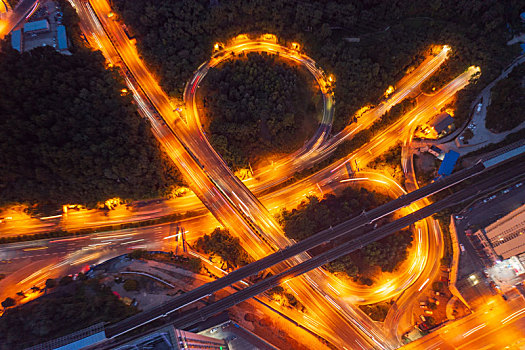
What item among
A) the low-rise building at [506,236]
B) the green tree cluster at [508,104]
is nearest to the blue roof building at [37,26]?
the green tree cluster at [508,104]

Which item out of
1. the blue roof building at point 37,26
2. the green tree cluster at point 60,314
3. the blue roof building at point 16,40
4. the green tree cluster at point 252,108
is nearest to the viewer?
the green tree cluster at point 60,314

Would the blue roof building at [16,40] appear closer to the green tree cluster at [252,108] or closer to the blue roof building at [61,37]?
the blue roof building at [61,37]

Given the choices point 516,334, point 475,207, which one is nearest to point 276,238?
point 475,207

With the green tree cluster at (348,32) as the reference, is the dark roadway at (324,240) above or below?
below

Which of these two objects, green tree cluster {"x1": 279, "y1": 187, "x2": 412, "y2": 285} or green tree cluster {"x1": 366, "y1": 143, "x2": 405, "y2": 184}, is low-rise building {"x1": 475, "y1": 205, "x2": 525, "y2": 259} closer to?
green tree cluster {"x1": 279, "y1": 187, "x2": 412, "y2": 285}

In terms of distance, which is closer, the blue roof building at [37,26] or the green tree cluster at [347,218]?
the green tree cluster at [347,218]

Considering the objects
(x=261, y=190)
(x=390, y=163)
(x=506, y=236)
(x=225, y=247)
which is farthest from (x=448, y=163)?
(x=225, y=247)

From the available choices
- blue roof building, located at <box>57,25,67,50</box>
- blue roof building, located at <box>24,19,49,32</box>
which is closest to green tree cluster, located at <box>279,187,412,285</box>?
blue roof building, located at <box>57,25,67,50</box>

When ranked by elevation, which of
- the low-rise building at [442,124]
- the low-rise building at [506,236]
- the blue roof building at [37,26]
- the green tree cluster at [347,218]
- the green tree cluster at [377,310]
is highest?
the blue roof building at [37,26]
